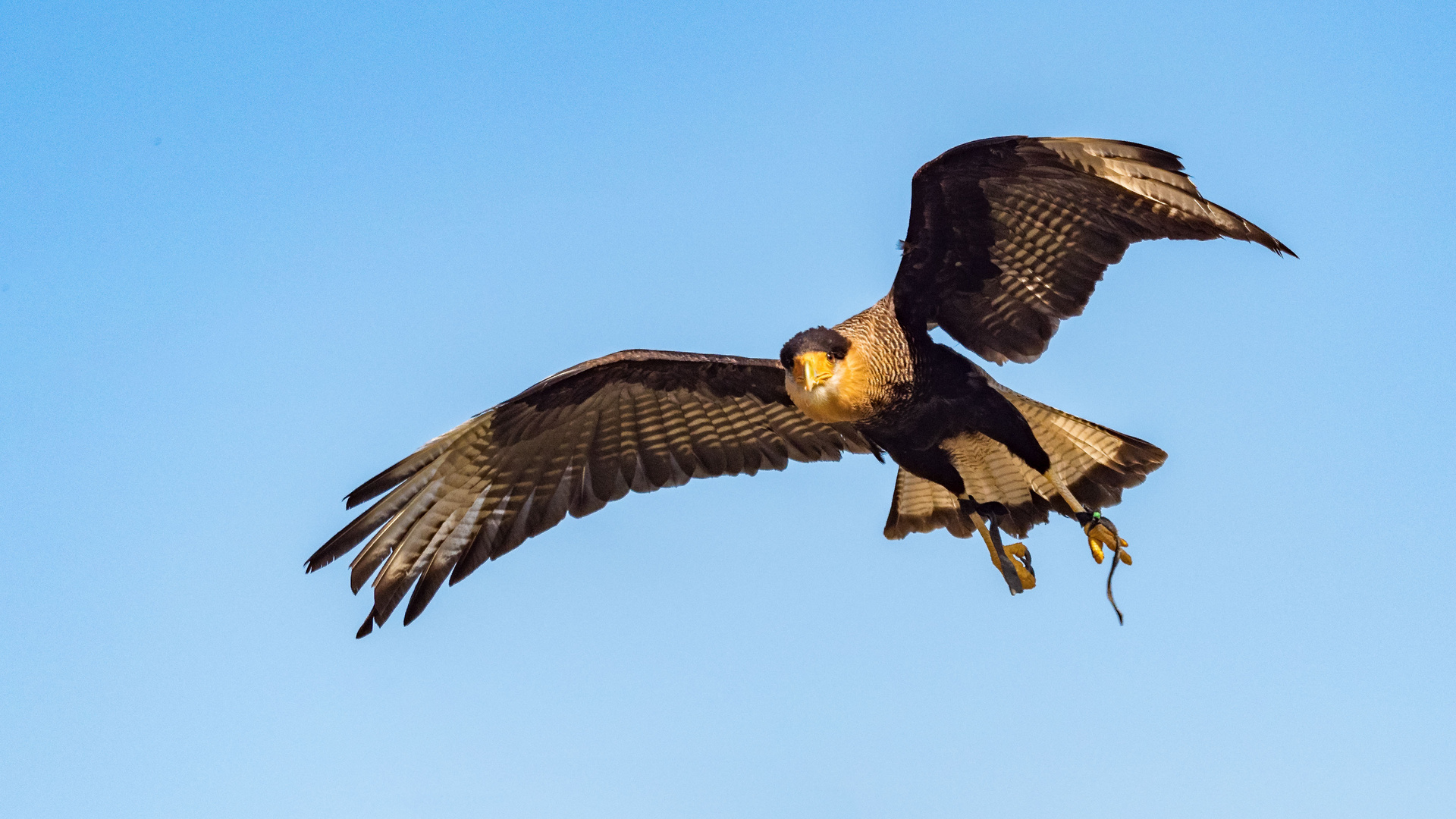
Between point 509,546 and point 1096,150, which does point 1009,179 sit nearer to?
point 1096,150

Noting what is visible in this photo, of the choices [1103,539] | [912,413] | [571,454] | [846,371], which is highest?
[571,454]

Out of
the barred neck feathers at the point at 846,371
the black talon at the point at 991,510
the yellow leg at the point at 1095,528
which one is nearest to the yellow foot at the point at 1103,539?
the yellow leg at the point at 1095,528

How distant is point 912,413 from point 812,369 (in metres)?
0.83

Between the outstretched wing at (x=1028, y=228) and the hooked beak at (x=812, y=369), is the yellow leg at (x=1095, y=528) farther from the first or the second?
the hooked beak at (x=812, y=369)

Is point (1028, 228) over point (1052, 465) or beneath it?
over

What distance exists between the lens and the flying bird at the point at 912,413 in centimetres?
705

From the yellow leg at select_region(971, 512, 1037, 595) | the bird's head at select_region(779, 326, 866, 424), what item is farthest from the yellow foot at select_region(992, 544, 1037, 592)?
the bird's head at select_region(779, 326, 866, 424)

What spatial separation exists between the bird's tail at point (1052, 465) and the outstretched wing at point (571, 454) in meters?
0.83

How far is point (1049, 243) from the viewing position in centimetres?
748

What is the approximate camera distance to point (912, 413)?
741 cm

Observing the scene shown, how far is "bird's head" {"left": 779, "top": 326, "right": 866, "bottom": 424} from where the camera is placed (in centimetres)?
688

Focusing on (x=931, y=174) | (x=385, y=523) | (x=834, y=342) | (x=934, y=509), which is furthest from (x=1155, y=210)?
(x=385, y=523)

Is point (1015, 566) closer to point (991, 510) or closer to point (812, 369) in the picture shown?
point (991, 510)

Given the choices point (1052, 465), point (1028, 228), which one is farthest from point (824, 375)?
point (1052, 465)
